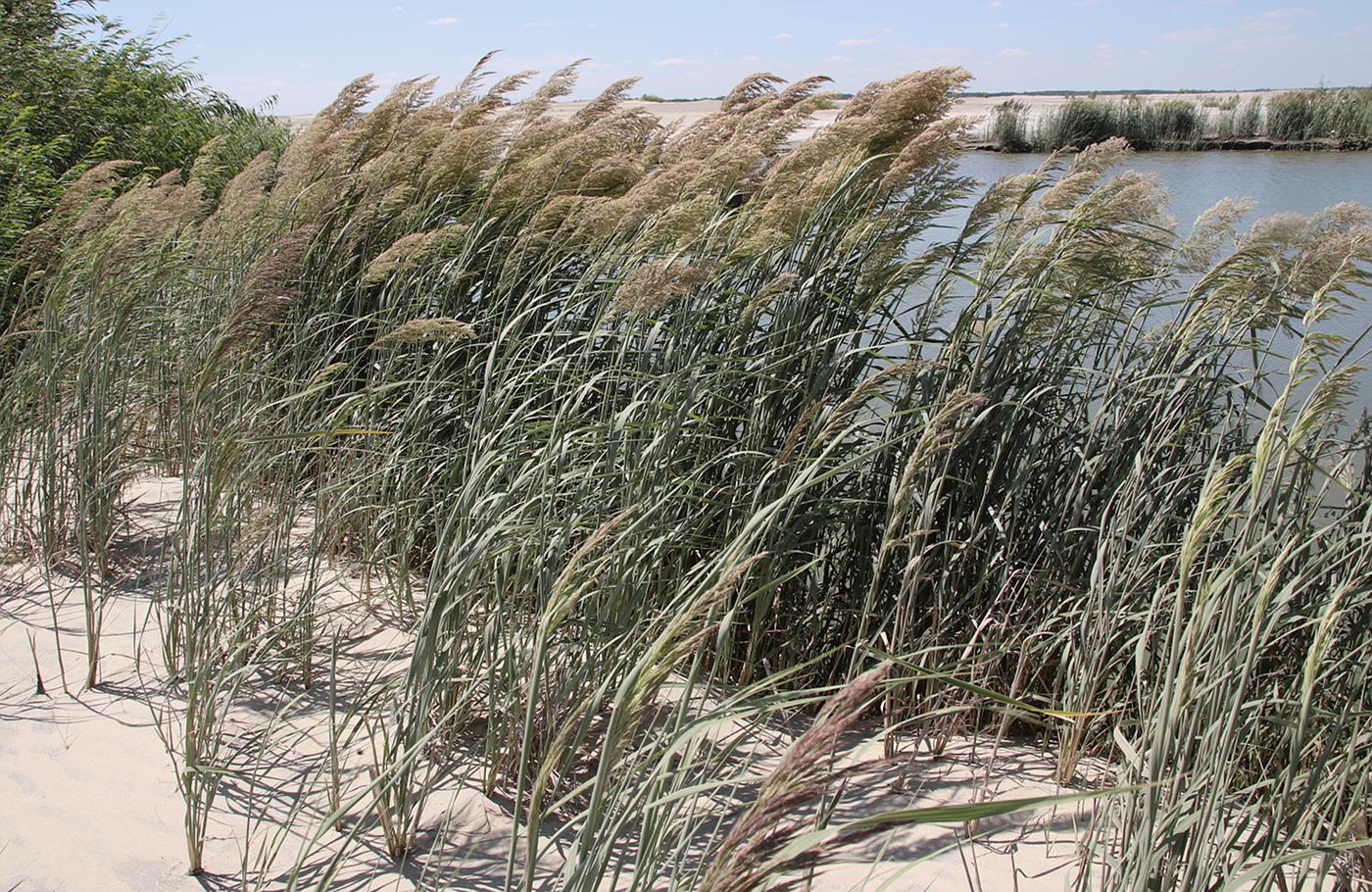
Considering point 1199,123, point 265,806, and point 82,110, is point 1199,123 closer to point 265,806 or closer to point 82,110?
point 82,110

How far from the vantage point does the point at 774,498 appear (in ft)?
10.1

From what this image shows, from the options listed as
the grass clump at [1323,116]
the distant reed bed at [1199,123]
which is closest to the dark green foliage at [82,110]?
the distant reed bed at [1199,123]

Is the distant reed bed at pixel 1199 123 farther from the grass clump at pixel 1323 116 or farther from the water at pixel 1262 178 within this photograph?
the water at pixel 1262 178

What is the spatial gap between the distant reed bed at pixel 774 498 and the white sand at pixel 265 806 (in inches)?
3.1

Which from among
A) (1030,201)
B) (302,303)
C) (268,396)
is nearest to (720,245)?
(1030,201)

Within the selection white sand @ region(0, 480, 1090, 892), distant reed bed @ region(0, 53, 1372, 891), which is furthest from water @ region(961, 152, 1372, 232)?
white sand @ region(0, 480, 1090, 892)

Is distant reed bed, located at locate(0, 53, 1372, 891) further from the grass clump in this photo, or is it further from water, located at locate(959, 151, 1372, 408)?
the grass clump

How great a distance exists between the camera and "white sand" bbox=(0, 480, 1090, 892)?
247 centimetres

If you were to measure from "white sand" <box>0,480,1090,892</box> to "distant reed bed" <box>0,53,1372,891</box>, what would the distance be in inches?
3.1

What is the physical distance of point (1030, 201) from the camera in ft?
12.5

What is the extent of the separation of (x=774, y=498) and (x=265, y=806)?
62.0 inches

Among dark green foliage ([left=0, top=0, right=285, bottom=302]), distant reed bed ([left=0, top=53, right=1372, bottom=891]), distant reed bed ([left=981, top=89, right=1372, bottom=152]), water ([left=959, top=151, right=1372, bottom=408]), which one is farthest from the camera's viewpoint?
distant reed bed ([left=981, top=89, right=1372, bottom=152])

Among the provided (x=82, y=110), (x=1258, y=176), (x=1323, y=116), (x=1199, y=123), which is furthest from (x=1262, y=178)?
(x=82, y=110)

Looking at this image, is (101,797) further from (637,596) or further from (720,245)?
(720,245)
